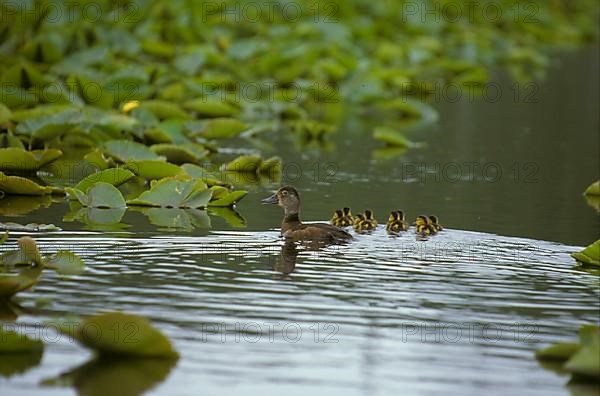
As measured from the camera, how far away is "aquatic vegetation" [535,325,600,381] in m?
6.28

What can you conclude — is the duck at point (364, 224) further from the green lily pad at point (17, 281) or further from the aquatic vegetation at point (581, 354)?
the aquatic vegetation at point (581, 354)

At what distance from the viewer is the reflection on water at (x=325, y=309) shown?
6.20m

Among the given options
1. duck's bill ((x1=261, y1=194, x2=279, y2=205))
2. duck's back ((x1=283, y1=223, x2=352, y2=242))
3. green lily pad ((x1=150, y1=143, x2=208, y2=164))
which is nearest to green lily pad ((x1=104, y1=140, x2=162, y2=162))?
green lily pad ((x1=150, y1=143, x2=208, y2=164))

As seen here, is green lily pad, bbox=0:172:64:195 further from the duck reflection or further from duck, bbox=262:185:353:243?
the duck reflection

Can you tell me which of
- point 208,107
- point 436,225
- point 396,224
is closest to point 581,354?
point 436,225

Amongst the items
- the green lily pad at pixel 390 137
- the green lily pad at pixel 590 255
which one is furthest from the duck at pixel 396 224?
the green lily pad at pixel 390 137

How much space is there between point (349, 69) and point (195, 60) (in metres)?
3.61

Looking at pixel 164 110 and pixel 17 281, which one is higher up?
pixel 164 110

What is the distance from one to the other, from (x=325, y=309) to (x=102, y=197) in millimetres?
3915

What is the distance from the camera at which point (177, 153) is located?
1329 centimetres

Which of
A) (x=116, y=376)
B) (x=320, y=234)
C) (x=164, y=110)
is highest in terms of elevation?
(x=164, y=110)

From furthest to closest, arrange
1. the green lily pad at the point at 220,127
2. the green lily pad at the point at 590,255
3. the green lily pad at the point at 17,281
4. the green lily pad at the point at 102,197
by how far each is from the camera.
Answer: the green lily pad at the point at 220,127 → the green lily pad at the point at 102,197 → the green lily pad at the point at 590,255 → the green lily pad at the point at 17,281

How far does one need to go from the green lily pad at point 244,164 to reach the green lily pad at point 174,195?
2.31 m

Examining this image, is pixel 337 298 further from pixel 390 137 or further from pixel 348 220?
pixel 390 137
